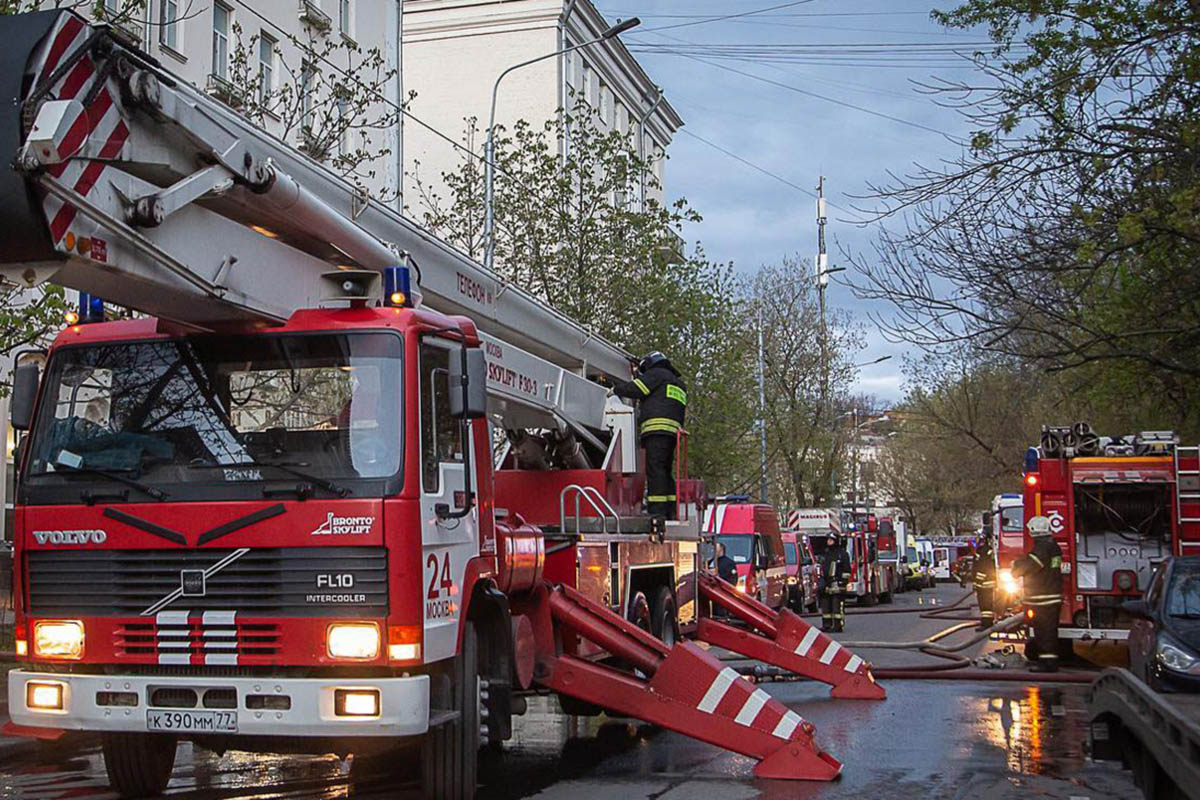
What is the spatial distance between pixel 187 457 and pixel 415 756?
382 cm

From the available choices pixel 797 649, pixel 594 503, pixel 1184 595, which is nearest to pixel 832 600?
pixel 797 649

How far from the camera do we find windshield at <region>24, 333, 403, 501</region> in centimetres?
768

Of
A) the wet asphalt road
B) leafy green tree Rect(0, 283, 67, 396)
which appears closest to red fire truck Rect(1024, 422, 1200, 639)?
the wet asphalt road

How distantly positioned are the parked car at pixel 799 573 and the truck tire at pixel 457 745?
2261 cm

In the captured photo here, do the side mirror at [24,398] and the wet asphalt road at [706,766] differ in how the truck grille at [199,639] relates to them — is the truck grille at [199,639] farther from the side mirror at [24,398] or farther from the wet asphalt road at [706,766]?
the wet asphalt road at [706,766]

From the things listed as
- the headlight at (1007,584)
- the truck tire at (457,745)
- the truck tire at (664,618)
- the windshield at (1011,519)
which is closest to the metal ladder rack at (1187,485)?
the headlight at (1007,584)

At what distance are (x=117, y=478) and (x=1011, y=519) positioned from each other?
23.3 m

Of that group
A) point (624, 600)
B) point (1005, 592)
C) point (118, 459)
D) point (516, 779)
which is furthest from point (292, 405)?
point (1005, 592)

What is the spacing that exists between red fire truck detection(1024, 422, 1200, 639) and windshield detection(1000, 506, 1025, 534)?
787 centimetres

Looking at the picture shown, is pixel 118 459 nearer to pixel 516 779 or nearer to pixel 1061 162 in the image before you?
pixel 516 779

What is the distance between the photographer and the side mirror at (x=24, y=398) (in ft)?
26.4

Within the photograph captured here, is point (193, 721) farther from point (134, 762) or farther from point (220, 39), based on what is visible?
point (220, 39)

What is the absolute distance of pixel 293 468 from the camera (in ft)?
25.1

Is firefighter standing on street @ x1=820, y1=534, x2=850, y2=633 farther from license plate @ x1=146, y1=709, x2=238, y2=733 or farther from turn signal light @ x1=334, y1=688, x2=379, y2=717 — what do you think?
license plate @ x1=146, y1=709, x2=238, y2=733
